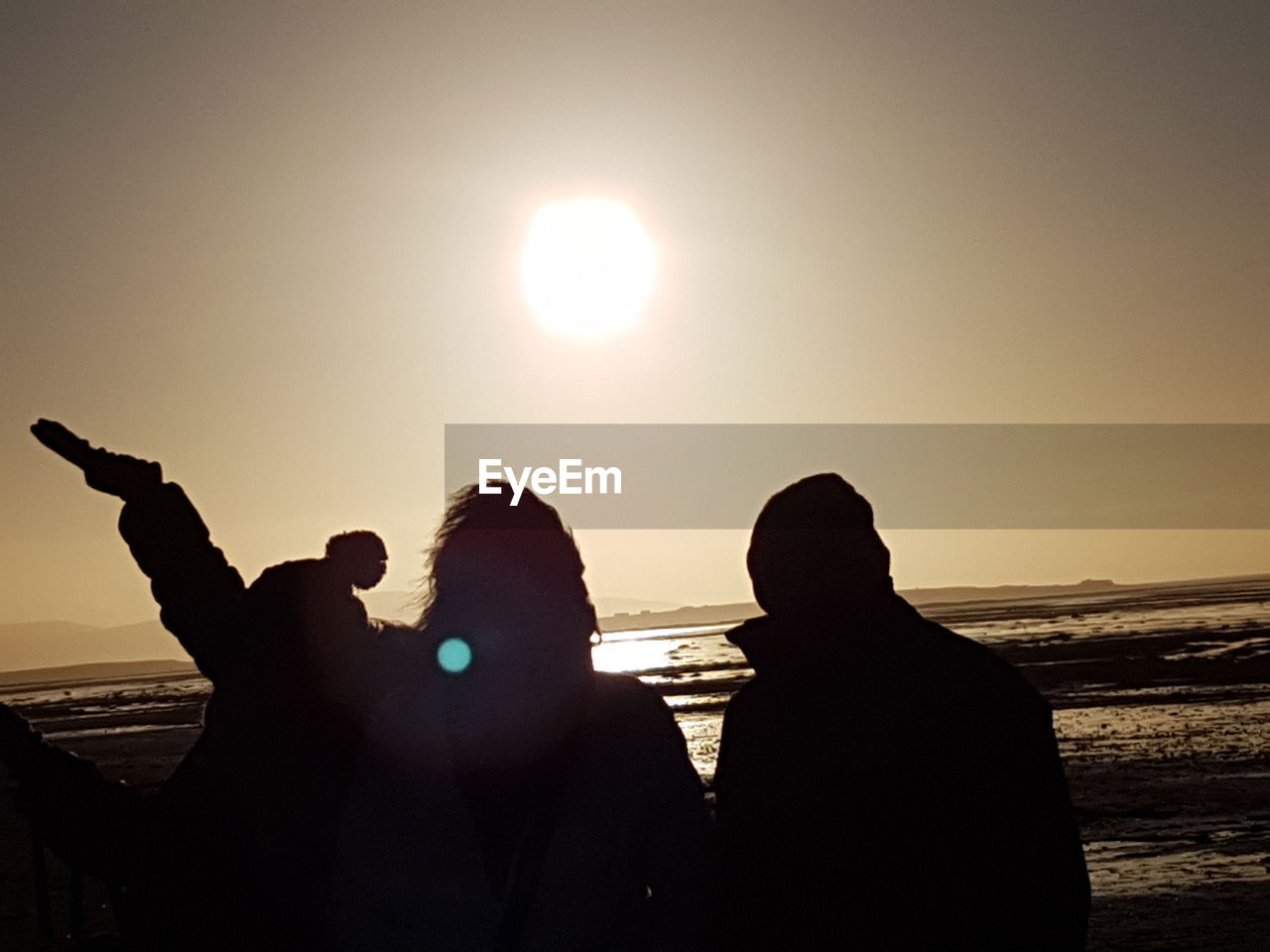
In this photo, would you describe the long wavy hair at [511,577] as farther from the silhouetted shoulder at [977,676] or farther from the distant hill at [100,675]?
the distant hill at [100,675]

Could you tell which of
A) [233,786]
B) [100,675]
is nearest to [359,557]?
[233,786]

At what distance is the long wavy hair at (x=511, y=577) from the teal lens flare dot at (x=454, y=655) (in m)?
0.02

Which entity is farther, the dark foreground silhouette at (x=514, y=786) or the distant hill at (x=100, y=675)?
the distant hill at (x=100, y=675)

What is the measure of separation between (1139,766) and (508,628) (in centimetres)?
1400

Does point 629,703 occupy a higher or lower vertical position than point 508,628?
lower

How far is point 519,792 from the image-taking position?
2.46 m

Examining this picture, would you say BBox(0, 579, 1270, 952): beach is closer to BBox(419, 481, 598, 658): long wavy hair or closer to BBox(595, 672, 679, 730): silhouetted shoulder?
BBox(595, 672, 679, 730): silhouetted shoulder

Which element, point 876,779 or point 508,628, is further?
point 876,779

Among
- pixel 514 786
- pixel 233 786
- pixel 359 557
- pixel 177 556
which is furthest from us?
pixel 359 557

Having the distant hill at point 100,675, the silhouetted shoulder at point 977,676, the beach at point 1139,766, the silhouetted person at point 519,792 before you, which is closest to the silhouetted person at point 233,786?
the silhouetted person at point 519,792

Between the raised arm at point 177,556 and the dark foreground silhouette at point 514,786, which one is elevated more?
the raised arm at point 177,556

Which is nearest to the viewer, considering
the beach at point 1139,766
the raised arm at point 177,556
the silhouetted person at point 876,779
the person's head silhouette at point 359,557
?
the silhouetted person at point 876,779

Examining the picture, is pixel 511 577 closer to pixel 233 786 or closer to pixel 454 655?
pixel 454 655

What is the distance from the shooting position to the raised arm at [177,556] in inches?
156
